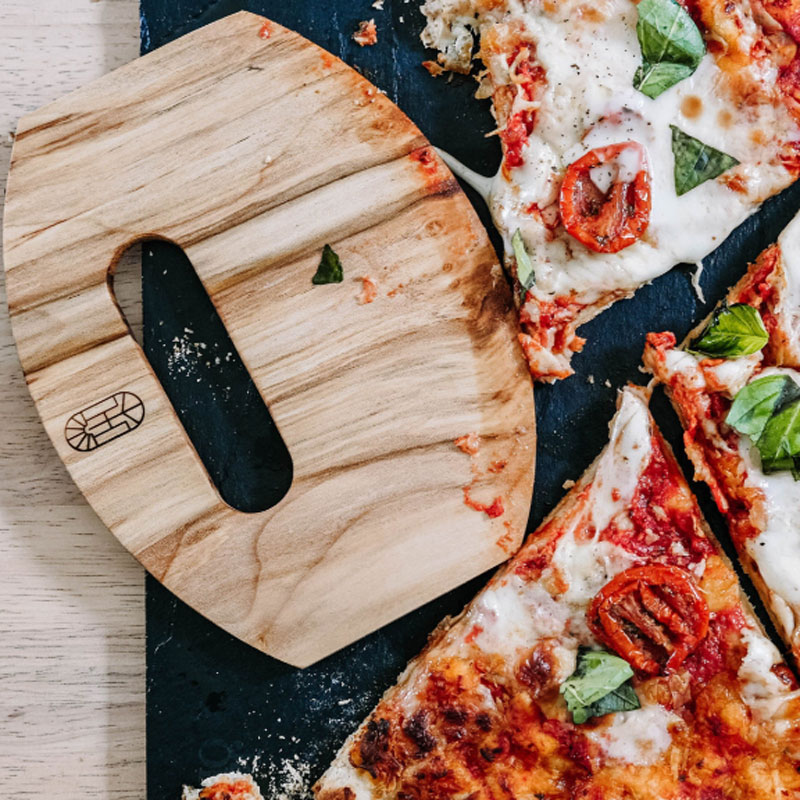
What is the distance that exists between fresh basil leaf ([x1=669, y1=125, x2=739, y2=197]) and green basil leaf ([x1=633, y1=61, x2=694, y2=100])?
13 cm

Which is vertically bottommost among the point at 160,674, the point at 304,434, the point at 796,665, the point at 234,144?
the point at 796,665

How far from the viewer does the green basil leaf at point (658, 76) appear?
276cm

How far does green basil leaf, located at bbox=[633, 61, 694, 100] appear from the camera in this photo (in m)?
2.76

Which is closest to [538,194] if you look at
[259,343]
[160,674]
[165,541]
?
[259,343]

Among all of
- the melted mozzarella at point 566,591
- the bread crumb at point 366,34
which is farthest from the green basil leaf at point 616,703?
the bread crumb at point 366,34

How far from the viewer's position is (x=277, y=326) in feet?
9.26

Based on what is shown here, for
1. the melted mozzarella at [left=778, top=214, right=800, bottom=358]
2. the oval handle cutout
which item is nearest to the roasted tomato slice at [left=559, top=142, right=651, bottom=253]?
the melted mozzarella at [left=778, top=214, right=800, bottom=358]

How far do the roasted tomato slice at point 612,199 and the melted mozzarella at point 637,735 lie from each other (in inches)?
56.1

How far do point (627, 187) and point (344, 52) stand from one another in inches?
40.5

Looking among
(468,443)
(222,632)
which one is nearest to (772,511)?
(468,443)

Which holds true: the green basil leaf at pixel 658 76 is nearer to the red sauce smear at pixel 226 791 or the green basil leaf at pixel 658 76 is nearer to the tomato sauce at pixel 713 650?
the tomato sauce at pixel 713 650

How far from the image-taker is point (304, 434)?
282 cm

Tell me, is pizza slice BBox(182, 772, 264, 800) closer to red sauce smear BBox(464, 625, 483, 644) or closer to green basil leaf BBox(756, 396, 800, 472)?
red sauce smear BBox(464, 625, 483, 644)

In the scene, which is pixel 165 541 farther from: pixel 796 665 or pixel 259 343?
pixel 796 665
